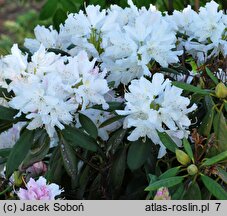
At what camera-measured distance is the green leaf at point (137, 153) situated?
1.65 m

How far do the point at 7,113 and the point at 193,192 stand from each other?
0.50 metres

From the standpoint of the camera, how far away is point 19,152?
167 centimetres

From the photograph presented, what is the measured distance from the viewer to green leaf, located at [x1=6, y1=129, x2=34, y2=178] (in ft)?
5.42

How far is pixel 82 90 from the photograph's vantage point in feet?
5.44

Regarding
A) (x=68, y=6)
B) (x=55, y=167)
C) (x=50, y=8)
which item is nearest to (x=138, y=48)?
(x=55, y=167)

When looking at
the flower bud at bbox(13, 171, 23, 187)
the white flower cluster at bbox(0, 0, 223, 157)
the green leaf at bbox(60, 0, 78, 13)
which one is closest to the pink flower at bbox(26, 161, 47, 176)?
the flower bud at bbox(13, 171, 23, 187)

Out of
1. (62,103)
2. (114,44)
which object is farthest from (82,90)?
(114,44)

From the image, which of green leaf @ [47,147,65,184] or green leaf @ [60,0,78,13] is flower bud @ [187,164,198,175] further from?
green leaf @ [60,0,78,13]

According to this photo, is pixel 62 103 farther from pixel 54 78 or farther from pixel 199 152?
pixel 199 152

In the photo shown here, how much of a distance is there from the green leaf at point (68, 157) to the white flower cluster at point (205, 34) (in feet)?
1.71

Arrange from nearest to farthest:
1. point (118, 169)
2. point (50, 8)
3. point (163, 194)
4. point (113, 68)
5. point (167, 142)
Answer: point (163, 194)
point (167, 142)
point (118, 169)
point (113, 68)
point (50, 8)

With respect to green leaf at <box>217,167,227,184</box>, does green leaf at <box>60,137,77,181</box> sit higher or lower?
higher

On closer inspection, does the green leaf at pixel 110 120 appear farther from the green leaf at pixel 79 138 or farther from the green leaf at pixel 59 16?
the green leaf at pixel 59 16

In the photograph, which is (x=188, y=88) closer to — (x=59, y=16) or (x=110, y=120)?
(x=110, y=120)
